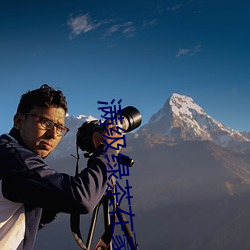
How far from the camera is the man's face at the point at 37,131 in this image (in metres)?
1.54

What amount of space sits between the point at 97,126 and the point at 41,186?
2.09 ft

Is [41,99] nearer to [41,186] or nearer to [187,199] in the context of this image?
[41,186]

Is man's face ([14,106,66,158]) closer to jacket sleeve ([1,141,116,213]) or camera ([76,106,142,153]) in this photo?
jacket sleeve ([1,141,116,213])

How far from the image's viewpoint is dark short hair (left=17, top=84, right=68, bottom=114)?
1654 millimetres

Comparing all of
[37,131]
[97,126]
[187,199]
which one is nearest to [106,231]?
[97,126]

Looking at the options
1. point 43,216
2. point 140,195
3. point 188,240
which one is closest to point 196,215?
point 188,240

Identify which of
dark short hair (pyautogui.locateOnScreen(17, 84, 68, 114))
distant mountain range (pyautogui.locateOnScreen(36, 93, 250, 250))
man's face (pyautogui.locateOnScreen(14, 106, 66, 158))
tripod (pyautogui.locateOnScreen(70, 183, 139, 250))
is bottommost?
tripod (pyautogui.locateOnScreen(70, 183, 139, 250))

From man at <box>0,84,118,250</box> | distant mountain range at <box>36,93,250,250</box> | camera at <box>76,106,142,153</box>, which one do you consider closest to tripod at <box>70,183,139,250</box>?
man at <box>0,84,118,250</box>

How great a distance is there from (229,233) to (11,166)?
332 feet

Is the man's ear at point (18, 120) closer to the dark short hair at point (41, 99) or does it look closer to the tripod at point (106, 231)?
the dark short hair at point (41, 99)

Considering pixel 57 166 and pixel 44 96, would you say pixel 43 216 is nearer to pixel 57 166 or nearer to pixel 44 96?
pixel 44 96

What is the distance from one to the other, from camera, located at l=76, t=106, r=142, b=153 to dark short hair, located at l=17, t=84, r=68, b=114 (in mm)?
300

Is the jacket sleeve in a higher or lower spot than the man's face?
lower

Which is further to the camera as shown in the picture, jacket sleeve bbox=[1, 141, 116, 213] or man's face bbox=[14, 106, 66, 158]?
man's face bbox=[14, 106, 66, 158]
